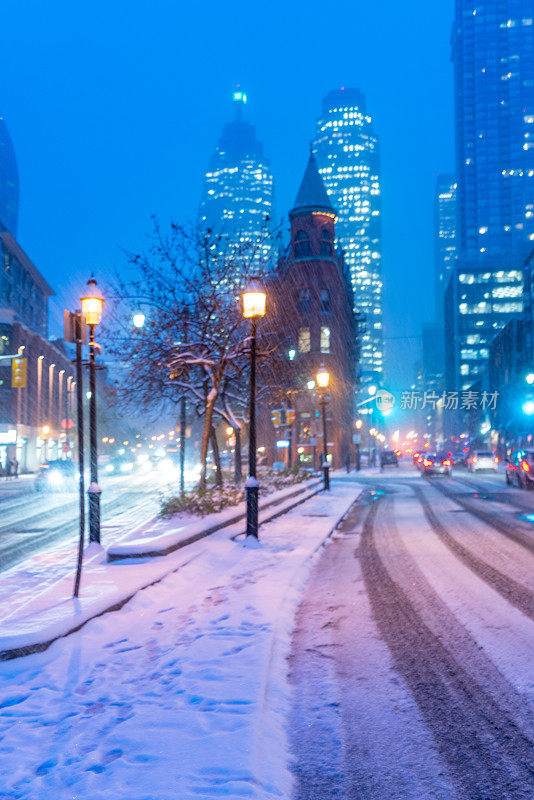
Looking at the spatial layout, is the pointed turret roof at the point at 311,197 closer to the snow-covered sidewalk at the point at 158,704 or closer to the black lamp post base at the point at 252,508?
the black lamp post base at the point at 252,508

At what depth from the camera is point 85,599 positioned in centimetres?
799

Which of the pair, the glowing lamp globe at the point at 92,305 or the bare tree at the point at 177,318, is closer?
the glowing lamp globe at the point at 92,305

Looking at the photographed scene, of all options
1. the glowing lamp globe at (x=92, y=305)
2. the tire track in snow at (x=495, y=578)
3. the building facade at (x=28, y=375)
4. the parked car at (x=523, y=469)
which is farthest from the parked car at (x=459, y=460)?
the glowing lamp globe at (x=92, y=305)

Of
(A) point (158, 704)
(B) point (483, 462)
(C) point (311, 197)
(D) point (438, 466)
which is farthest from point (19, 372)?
(A) point (158, 704)

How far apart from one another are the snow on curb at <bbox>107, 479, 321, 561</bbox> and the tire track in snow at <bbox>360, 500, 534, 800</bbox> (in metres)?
4.82

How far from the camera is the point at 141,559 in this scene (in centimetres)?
1088

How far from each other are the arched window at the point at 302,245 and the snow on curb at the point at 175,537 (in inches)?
1787

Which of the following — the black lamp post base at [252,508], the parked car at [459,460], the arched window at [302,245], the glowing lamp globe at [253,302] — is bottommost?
the parked car at [459,460]

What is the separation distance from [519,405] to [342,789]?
291ft

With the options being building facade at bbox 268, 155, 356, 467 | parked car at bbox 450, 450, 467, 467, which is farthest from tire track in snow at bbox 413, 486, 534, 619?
parked car at bbox 450, 450, 467, 467

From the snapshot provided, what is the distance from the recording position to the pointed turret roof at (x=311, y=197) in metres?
62.1

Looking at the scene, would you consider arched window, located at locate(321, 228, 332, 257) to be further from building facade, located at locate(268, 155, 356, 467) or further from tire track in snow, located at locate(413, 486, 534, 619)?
tire track in snow, located at locate(413, 486, 534, 619)

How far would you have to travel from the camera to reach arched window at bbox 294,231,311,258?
204 feet

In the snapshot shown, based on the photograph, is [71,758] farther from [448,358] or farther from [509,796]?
[448,358]
